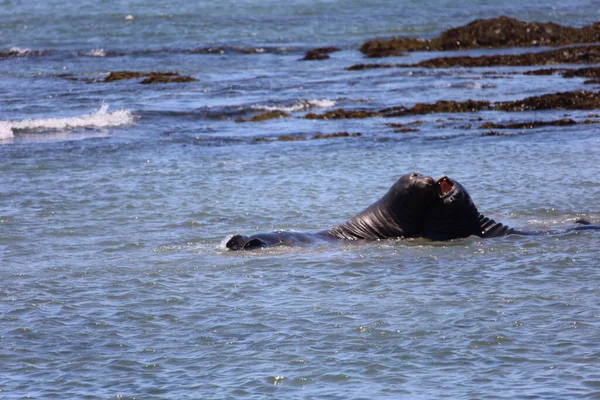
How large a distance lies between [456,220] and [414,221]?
1.37ft

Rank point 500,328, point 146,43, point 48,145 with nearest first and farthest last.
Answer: point 500,328, point 48,145, point 146,43

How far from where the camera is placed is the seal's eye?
33.0 feet

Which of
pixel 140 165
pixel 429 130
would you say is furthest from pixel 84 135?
pixel 429 130

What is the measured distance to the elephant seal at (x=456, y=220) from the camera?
9938 mm

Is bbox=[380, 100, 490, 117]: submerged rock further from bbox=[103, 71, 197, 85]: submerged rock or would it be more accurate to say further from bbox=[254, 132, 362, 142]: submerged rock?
bbox=[103, 71, 197, 85]: submerged rock

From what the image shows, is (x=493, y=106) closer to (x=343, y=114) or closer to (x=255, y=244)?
(x=343, y=114)

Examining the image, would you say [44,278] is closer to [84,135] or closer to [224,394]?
[224,394]

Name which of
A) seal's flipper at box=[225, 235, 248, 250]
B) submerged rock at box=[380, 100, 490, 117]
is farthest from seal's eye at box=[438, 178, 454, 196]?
submerged rock at box=[380, 100, 490, 117]

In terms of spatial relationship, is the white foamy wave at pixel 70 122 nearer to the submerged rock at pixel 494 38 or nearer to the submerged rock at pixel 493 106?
the submerged rock at pixel 493 106

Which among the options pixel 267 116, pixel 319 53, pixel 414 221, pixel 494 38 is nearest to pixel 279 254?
pixel 414 221

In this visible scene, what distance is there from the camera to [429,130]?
60.8ft

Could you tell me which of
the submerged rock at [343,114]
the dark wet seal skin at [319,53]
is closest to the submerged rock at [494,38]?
the dark wet seal skin at [319,53]

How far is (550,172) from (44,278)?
743cm

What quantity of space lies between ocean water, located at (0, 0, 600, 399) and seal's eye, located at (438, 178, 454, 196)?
1.60ft
